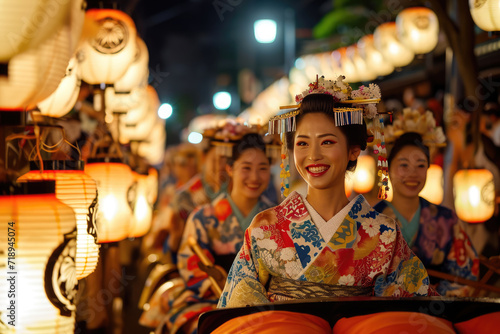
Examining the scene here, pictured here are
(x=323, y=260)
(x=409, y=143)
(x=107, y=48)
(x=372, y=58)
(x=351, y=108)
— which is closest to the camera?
(x=323, y=260)

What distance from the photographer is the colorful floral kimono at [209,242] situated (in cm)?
553

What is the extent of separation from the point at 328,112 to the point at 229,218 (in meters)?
2.67

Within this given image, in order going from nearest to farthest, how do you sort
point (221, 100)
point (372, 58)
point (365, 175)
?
point (365, 175) < point (372, 58) < point (221, 100)

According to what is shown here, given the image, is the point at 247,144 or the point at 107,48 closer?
the point at 247,144

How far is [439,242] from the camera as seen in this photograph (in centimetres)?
505

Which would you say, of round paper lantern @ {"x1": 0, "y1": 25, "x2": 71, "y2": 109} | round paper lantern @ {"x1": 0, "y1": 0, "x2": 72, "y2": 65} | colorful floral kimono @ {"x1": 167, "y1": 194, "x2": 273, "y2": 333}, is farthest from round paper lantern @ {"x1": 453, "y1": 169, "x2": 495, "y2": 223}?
round paper lantern @ {"x1": 0, "y1": 0, "x2": 72, "y2": 65}

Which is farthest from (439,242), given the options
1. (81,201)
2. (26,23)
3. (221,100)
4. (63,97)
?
(221,100)

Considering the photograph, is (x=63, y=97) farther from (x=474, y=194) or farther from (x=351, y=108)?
(x=474, y=194)

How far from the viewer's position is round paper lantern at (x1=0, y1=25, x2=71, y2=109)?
2.66 meters

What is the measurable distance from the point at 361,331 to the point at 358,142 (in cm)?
146

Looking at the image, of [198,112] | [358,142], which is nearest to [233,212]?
[358,142]

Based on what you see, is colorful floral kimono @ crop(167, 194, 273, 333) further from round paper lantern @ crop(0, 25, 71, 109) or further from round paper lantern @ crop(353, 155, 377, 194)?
round paper lantern @ crop(353, 155, 377, 194)

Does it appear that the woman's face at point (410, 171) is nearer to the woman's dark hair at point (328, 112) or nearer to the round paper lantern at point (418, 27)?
the woman's dark hair at point (328, 112)

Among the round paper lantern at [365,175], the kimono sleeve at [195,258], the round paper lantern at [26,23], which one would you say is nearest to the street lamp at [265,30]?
the round paper lantern at [365,175]
